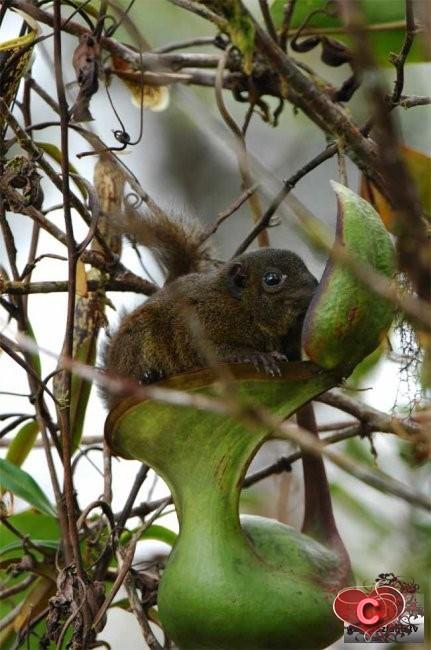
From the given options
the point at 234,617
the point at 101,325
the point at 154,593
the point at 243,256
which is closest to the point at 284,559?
the point at 234,617

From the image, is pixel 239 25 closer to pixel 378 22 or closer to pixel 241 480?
pixel 241 480

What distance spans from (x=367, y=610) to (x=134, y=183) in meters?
1.17

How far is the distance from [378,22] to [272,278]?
2.13 feet

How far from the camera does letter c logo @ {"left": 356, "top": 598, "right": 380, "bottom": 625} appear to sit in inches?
57.3

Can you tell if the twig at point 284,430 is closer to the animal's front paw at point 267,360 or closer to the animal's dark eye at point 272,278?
the animal's front paw at point 267,360

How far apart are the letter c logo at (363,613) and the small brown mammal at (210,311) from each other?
1005 millimetres

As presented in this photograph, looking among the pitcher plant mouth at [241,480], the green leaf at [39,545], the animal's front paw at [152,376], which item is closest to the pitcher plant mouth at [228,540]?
the pitcher plant mouth at [241,480]

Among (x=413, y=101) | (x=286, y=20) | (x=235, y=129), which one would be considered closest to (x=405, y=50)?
(x=413, y=101)

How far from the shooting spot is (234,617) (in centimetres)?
143

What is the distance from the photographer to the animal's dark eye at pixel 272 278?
8.46ft

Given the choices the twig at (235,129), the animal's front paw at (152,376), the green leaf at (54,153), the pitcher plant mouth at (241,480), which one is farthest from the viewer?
the animal's front paw at (152,376)

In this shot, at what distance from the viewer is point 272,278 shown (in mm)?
2584

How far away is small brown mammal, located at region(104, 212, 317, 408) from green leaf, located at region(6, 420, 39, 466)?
0.18 meters

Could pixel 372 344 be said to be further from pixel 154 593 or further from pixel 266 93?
pixel 266 93
